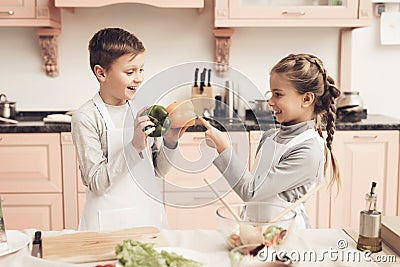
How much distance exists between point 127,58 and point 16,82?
5.64ft

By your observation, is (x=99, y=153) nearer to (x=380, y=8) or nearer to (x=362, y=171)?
(x=362, y=171)

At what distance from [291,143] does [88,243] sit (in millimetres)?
657

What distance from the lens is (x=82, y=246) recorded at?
1.25m

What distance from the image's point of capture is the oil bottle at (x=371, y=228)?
4.12 ft

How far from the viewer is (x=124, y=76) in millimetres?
1622

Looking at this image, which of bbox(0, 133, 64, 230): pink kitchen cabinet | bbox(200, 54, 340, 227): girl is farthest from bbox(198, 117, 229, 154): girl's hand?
bbox(0, 133, 64, 230): pink kitchen cabinet

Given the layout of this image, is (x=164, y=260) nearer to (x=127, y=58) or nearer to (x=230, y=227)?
(x=230, y=227)

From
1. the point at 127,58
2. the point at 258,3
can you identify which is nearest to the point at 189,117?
the point at 127,58

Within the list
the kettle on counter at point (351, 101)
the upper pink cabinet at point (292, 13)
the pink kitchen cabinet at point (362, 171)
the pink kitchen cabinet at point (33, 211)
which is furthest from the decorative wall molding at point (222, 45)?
the pink kitchen cabinet at point (33, 211)

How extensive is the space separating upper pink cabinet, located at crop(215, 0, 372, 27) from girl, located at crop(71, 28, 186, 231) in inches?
49.4

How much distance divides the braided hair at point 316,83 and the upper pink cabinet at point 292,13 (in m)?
1.21

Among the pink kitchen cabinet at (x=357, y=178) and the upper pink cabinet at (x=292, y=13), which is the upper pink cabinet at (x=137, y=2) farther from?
the pink kitchen cabinet at (x=357, y=178)

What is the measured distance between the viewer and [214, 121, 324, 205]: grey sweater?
147 centimetres

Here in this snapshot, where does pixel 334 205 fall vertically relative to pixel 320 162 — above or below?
below
